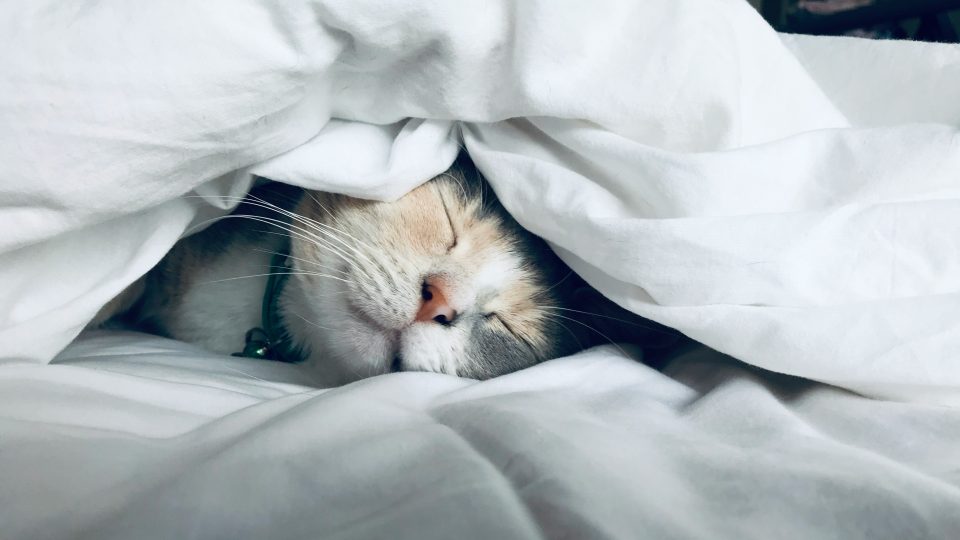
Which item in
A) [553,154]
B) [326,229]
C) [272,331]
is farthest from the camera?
[272,331]

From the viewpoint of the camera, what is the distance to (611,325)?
3.14 ft

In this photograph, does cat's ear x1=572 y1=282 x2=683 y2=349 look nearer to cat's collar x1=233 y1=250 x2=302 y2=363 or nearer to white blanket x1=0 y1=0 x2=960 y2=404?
white blanket x1=0 y1=0 x2=960 y2=404

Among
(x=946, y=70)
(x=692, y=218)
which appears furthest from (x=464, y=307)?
(x=946, y=70)

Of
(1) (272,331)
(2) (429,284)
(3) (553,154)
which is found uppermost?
(3) (553,154)

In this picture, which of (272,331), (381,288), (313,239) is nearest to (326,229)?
(313,239)

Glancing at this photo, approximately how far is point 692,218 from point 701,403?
0.18 meters

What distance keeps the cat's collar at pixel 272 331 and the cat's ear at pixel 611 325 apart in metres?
0.43

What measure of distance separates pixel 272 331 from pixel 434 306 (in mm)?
346

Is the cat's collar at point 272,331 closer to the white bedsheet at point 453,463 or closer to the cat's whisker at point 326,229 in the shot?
the cat's whisker at point 326,229

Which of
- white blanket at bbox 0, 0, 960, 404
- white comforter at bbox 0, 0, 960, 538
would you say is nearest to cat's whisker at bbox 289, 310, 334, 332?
white comforter at bbox 0, 0, 960, 538

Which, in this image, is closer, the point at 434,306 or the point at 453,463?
the point at 453,463

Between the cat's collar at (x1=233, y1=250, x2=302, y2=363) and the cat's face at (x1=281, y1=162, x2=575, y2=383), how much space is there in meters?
0.10

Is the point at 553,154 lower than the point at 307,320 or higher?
higher

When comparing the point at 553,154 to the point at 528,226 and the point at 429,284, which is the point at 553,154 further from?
the point at 429,284
